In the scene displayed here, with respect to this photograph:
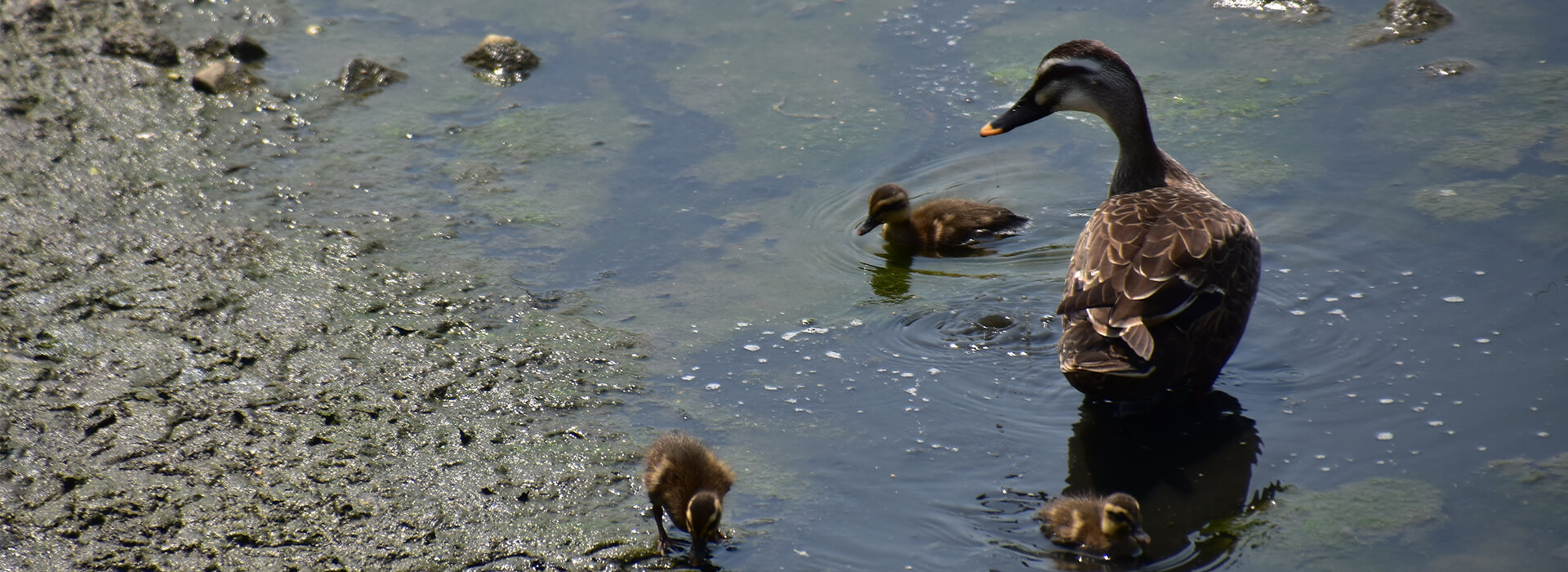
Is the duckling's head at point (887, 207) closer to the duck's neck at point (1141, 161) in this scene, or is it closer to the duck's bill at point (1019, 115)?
the duck's bill at point (1019, 115)

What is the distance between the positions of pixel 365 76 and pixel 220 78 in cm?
87

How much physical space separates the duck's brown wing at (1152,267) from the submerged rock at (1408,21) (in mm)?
3631

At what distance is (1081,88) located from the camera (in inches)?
242

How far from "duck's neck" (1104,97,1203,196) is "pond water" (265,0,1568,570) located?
511 millimetres

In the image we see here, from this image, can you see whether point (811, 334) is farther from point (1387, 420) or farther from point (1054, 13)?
point (1054, 13)

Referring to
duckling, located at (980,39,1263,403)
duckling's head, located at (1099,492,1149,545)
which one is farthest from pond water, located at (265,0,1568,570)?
duckling, located at (980,39,1263,403)

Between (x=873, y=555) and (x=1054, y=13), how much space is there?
5.75 m

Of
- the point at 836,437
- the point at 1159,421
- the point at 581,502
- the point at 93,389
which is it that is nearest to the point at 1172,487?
the point at 1159,421

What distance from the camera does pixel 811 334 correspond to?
5.41 meters

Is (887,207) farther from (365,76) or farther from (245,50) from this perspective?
(245,50)

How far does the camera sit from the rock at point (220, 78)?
25.8 ft

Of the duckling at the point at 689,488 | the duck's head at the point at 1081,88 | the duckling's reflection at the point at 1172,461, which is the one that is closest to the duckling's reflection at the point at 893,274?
the duck's head at the point at 1081,88

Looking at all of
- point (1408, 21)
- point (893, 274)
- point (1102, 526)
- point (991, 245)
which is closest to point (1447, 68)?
point (1408, 21)

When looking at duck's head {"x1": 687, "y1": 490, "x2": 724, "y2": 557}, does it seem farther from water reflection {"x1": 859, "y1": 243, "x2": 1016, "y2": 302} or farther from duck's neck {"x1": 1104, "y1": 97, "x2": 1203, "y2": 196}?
duck's neck {"x1": 1104, "y1": 97, "x2": 1203, "y2": 196}
